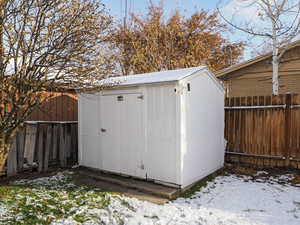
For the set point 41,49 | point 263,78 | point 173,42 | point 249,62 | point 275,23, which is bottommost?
point 41,49

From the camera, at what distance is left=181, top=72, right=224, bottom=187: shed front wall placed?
3.93 m

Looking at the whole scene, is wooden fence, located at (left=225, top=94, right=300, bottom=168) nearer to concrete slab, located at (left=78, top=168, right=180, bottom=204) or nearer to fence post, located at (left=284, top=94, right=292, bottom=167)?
fence post, located at (left=284, top=94, right=292, bottom=167)

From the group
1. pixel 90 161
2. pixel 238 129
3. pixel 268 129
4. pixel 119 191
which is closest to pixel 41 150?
pixel 90 161

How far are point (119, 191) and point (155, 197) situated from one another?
0.68m

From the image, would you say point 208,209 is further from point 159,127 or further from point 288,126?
point 288,126

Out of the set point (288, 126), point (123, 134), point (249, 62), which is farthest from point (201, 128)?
point (249, 62)

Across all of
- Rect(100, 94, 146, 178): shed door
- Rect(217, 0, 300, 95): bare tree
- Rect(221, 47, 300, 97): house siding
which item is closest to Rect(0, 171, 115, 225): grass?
Rect(100, 94, 146, 178): shed door

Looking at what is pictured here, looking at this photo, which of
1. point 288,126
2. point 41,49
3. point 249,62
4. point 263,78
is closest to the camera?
point 41,49

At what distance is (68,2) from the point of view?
10.5 ft

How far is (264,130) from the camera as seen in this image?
5.20m

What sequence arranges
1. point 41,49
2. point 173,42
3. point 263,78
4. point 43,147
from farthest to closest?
point 173,42 < point 263,78 < point 43,147 < point 41,49

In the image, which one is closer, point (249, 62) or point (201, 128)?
point (201, 128)

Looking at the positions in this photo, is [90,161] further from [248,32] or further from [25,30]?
[248,32]

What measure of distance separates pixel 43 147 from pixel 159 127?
3.05 metres
